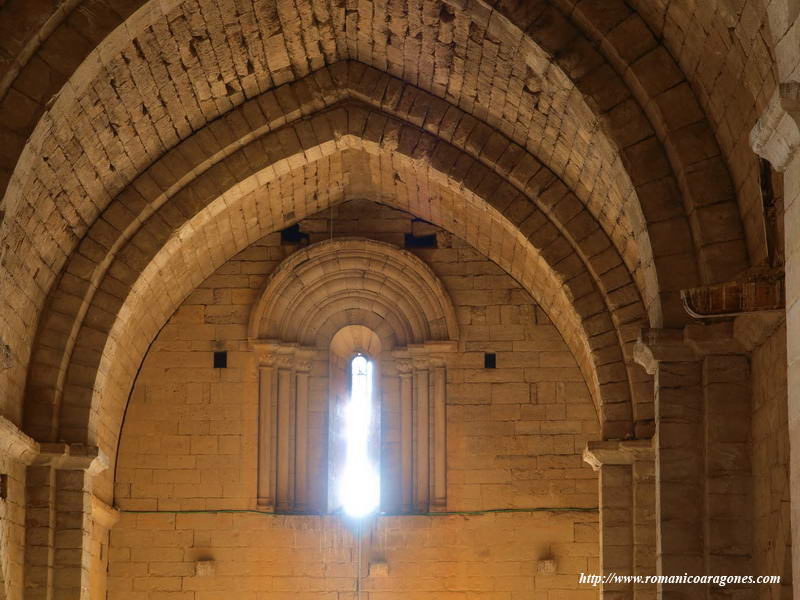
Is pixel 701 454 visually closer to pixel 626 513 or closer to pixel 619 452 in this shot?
pixel 619 452

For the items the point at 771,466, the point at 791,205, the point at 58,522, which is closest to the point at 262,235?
the point at 58,522

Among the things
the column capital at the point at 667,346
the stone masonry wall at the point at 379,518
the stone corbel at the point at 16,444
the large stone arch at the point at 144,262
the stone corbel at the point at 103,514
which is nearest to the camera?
the column capital at the point at 667,346

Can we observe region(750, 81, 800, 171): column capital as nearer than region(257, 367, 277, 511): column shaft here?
Yes

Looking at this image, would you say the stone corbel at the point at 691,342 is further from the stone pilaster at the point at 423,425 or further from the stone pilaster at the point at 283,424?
the stone pilaster at the point at 283,424

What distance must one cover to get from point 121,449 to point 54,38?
583cm

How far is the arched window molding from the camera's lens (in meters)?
15.4

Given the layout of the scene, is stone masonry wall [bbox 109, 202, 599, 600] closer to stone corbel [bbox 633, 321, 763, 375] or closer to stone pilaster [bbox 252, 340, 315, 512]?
stone pilaster [bbox 252, 340, 315, 512]

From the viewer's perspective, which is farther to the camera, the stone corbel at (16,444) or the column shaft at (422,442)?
A: the column shaft at (422,442)

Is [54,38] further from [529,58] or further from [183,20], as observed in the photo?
[529,58]

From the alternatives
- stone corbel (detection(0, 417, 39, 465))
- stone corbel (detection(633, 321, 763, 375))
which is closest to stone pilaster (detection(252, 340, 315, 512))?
stone corbel (detection(0, 417, 39, 465))

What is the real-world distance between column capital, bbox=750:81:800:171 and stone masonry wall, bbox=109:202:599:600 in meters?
8.30

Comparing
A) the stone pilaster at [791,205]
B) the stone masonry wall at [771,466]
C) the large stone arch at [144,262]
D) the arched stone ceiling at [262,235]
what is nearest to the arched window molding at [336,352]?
the arched stone ceiling at [262,235]

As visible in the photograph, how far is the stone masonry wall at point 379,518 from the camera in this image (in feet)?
48.9

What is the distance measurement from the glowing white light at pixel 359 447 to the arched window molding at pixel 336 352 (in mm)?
161
